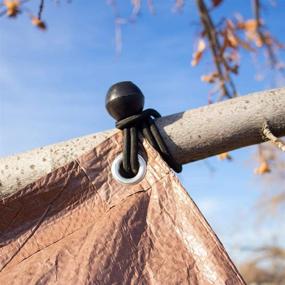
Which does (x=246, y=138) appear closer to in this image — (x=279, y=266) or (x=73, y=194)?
(x=73, y=194)

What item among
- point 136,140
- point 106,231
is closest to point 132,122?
point 136,140

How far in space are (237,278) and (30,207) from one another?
0.89 feet

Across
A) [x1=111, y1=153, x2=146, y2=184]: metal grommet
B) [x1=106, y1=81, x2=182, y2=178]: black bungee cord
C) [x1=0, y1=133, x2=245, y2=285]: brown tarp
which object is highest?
[x1=106, y1=81, x2=182, y2=178]: black bungee cord

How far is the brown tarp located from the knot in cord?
14 mm

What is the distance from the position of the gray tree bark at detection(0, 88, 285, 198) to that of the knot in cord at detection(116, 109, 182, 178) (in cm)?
1

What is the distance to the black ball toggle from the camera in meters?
0.61

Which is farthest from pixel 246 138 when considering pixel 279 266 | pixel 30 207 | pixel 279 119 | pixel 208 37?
pixel 279 266

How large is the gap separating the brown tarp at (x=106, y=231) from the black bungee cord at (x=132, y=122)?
0.05 feet

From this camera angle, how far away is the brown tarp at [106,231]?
20.6 inches

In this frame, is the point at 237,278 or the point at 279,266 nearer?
the point at 237,278

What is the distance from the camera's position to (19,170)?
2.05ft

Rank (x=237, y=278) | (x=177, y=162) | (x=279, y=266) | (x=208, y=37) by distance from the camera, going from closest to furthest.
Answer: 1. (x=237, y=278)
2. (x=177, y=162)
3. (x=208, y=37)
4. (x=279, y=266)

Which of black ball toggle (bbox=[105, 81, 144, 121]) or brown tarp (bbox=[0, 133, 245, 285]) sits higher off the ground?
black ball toggle (bbox=[105, 81, 144, 121])

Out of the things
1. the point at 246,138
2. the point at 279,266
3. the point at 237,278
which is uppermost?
the point at 246,138
